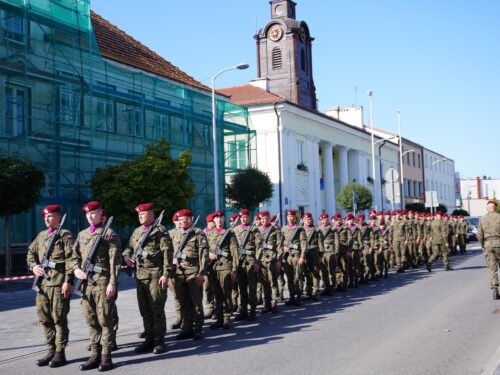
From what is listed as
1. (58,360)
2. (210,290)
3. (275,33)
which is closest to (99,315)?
(58,360)

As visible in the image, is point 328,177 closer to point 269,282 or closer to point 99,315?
point 269,282

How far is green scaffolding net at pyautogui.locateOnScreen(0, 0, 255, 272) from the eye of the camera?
20344mm

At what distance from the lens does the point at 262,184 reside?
29766 millimetres

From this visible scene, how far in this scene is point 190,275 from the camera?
9.16 metres

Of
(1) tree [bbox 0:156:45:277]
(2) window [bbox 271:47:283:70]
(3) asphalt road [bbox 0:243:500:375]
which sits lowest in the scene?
(3) asphalt road [bbox 0:243:500:375]

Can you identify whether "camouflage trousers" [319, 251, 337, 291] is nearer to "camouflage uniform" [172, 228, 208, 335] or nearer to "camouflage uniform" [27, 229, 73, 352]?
"camouflage uniform" [172, 228, 208, 335]

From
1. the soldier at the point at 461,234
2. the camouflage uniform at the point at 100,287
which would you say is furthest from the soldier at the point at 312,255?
the soldier at the point at 461,234

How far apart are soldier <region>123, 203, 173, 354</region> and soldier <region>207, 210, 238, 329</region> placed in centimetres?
192

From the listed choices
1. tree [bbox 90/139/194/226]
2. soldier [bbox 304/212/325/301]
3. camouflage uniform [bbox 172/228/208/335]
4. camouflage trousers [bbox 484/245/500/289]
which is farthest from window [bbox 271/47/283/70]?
camouflage uniform [bbox 172/228/208/335]

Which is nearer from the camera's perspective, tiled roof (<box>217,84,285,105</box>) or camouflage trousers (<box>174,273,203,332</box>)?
camouflage trousers (<box>174,273,203,332</box>)

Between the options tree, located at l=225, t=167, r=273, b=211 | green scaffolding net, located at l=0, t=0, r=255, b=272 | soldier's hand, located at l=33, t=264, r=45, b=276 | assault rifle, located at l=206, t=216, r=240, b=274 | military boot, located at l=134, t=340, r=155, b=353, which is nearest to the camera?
soldier's hand, located at l=33, t=264, r=45, b=276

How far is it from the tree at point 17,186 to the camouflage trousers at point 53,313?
8713 mm

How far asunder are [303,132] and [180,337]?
33.2 meters

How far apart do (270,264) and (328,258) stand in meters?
2.71
